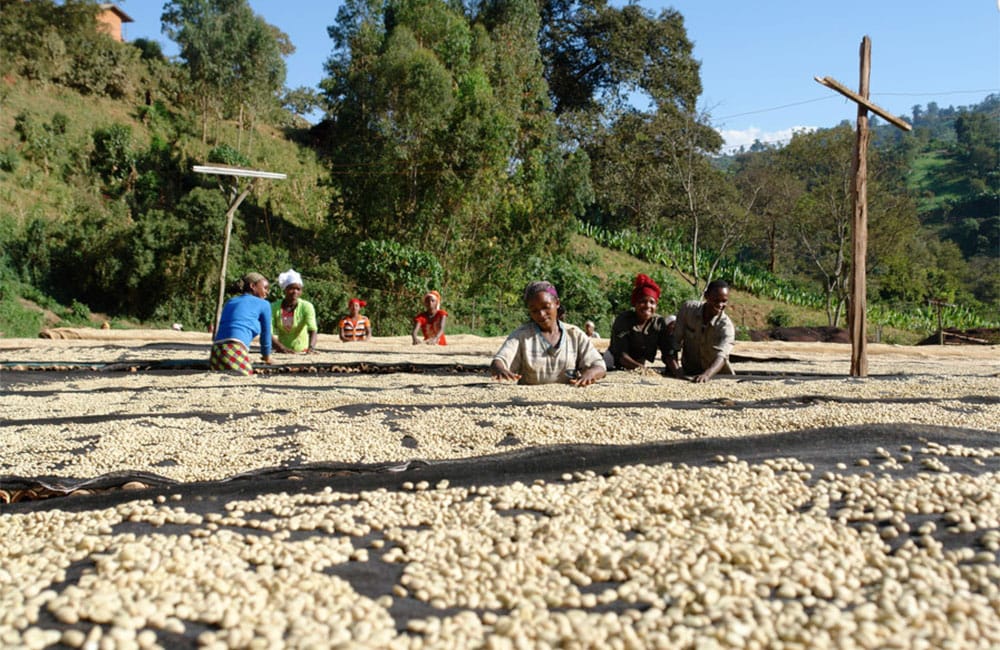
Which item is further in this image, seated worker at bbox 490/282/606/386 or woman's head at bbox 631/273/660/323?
woman's head at bbox 631/273/660/323

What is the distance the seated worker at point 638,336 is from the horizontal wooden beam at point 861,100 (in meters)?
1.71

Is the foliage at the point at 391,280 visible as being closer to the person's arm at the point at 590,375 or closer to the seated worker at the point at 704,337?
the seated worker at the point at 704,337

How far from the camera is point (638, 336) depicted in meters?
5.35

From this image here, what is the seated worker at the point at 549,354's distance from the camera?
4277 mm

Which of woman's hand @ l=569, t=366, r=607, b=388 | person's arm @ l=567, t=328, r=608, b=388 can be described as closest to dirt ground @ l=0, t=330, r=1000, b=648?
woman's hand @ l=569, t=366, r=607, b=388

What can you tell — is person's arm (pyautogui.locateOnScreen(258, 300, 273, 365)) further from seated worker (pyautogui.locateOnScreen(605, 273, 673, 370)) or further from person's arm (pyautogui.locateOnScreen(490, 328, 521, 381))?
seated worker (pyautogui.locateOnScreen(605, 273, 673, 370))

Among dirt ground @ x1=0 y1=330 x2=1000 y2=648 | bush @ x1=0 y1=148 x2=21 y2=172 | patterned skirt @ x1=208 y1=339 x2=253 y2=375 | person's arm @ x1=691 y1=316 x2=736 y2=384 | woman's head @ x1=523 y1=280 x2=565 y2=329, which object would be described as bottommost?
dirt ground @ x1=0 y1=330 x2=1000 y2=648

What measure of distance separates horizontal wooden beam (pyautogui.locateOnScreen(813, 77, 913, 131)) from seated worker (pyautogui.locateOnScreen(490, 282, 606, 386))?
240 centimetres

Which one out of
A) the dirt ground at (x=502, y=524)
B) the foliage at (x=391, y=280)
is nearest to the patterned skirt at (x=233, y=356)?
the dirt ground at (x=502, y=524)

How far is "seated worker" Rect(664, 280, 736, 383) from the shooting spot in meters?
4.79

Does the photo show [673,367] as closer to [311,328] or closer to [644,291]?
[644,291]

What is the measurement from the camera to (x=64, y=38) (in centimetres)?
1839

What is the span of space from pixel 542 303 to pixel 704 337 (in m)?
1.40

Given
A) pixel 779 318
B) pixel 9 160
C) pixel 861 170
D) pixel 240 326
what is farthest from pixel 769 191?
pixel 240 326
